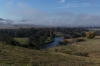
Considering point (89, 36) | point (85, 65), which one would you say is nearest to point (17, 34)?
point (89, 36)

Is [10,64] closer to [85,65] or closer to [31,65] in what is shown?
[31,65]

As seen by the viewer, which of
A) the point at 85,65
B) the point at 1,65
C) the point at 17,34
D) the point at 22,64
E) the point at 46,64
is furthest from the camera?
the point at 17,34

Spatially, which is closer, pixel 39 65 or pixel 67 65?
pixel 39 65

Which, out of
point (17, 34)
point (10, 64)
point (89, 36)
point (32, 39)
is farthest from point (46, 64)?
point (17, 34)

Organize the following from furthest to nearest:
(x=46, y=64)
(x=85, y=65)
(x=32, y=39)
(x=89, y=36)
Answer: (x=89, y=36), (x=32, y=39), (x=85, y=65), (x=46, y=64)

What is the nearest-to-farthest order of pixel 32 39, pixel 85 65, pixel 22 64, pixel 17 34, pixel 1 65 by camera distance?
1. pixel 1 65
2. pixel 22 64
3. pixel 85 65
4. pixel 32 39
5. pixel 17 34

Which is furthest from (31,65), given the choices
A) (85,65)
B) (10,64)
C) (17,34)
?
(17,34)

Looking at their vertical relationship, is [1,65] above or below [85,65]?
above

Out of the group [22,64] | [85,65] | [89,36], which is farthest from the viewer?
[89,36]

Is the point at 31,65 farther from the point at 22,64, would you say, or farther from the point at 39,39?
the point at 39,39
